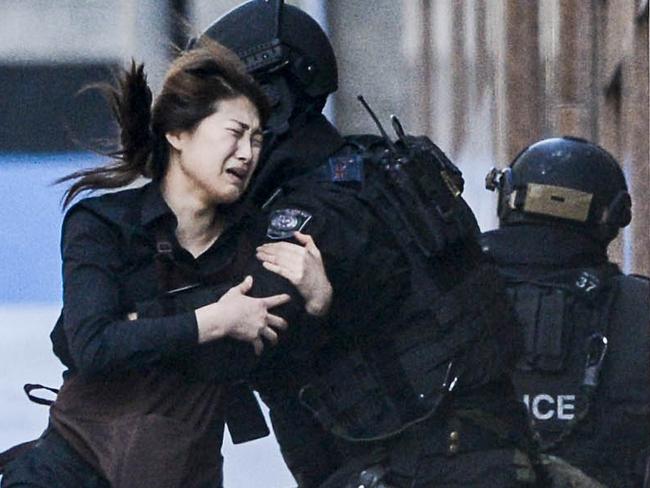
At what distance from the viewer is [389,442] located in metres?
4.43

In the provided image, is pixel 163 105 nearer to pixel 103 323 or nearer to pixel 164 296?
pixel 164 296

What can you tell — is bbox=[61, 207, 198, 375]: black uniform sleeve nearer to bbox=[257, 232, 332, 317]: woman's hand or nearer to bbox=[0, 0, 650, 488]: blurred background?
bbox=[257, 232, 332, 317]: woman's hand

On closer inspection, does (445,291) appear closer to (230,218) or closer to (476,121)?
(230,218)

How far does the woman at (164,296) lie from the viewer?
13.9 ft

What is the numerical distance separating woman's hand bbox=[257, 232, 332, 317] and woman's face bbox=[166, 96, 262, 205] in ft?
0.53

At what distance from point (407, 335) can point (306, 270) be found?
25cm

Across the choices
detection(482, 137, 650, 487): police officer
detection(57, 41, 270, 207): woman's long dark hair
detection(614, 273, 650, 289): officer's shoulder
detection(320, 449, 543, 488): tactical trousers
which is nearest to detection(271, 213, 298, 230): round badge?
detection(57, 41, 270, 207): woman's long dark hair

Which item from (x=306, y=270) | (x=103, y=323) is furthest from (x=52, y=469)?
(x=306, y=270)

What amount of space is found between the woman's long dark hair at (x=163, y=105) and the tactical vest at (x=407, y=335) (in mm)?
214

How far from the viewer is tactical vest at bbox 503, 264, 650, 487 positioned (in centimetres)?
598

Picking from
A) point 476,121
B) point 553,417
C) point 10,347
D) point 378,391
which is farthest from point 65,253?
point 476,121

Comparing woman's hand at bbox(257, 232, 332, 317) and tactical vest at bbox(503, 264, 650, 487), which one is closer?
woman's hand at bbox(257, 232, 332, 317)

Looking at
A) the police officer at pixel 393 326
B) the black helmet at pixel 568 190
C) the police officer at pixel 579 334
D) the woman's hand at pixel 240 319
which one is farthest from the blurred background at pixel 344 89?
the woman's hand at pixel 240 319

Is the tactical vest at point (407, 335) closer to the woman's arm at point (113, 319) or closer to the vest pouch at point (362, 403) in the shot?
the vest pouch at point (362, 403)
